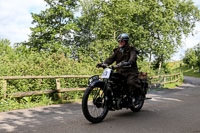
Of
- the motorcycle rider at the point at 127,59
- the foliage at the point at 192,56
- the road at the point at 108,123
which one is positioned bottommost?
the road at the point at 108,123

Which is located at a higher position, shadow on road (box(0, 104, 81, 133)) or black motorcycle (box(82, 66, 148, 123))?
black motorcycle (box(82, 66, 148, 123))

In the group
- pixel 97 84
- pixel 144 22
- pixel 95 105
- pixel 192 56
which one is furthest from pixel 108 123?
pixel 192 56

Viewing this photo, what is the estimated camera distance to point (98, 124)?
4.86 m

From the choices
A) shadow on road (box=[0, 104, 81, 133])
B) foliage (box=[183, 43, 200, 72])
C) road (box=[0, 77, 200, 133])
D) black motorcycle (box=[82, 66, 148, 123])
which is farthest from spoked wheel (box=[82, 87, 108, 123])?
foliage (box=[183, 43, 200, 72])

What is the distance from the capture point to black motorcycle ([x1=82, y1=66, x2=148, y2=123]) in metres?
4.86

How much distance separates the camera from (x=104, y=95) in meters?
5.14

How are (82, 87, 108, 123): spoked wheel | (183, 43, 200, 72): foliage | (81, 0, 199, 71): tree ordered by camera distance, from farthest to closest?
(183, 43, 200, 72): foliage, (81, 0, 199, 71): tree, (82, 87, 108, 123): spoked wheel

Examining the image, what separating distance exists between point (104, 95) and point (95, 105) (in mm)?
319

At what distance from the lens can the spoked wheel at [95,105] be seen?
4828mm

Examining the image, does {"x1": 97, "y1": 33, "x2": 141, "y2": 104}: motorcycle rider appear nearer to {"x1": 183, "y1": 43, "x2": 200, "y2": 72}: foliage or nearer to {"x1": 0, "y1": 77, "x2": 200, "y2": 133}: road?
{"x1": 0, "y1": 77, "x2": 200, "y2": 133}: road

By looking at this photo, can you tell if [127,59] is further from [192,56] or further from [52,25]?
[192,56]

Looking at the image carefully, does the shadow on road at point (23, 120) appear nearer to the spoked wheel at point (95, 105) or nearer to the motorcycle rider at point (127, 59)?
the spoked wheel at point (95, 105)

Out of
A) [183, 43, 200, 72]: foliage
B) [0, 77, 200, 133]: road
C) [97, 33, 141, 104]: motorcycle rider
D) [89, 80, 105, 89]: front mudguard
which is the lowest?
[0, 77, 200, 133]: road

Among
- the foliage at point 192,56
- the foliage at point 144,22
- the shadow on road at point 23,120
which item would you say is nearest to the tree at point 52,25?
the foliage at point 144,22
